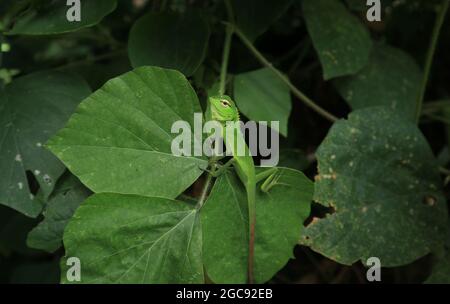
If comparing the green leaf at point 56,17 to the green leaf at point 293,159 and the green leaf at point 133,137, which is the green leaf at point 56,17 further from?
the green leaf at point 293,159

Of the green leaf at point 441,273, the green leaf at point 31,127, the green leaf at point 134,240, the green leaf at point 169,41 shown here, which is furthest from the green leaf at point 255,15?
the green leaf at point 441,273

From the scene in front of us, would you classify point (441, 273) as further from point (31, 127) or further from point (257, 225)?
point (31, 127)

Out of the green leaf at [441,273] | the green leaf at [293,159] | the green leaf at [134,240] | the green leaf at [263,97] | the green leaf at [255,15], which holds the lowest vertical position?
the green leaf at [441,273]

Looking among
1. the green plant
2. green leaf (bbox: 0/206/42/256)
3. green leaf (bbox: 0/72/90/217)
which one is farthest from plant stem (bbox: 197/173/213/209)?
green leaf (bbox: 0/206/42/256)

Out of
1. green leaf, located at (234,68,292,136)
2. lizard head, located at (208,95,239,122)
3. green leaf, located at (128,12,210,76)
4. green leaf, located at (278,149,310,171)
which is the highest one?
green leaf, located at (128,12,210,76)

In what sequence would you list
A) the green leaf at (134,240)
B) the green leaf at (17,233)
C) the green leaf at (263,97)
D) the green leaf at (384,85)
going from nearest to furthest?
1. the green leaf at (134,240)
2. the green leaf at (263,97)
3. the green leaf at (384,85)
4. the green leaf at (17,233)

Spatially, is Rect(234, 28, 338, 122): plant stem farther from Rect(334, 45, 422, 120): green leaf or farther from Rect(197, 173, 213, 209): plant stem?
Rect(197, 173, 213, 209): plant stem

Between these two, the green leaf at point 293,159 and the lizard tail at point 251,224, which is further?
the green leaf at point 293,159
